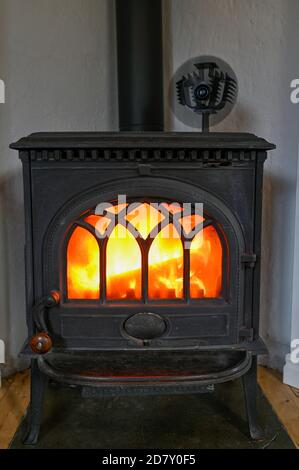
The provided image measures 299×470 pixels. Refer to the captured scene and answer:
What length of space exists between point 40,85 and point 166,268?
0.79 meters

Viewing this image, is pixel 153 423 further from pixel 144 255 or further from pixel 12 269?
pixel 12 269

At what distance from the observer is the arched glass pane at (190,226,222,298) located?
1.21 metres

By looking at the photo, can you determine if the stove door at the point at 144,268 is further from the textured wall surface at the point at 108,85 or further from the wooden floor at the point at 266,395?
the textured wall surface at the point at 108,85

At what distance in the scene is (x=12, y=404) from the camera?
1.38 metres

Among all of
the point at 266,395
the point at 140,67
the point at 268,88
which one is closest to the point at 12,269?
the point at 140,67


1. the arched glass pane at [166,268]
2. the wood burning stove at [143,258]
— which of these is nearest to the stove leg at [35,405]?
the wood burning stove at [143,258]

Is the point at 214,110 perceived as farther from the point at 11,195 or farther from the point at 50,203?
the point at 11,195

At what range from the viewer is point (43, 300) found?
1165mm

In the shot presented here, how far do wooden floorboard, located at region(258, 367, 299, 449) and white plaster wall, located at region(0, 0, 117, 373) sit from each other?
33.8 inches

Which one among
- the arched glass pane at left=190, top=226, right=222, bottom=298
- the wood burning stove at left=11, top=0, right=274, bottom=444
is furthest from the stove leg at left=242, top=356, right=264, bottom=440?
the arched glass pane at left=190, top=226, right=222, bottom=298

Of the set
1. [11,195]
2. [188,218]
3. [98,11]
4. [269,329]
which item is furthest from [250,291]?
[98,11]

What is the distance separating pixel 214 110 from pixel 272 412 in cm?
93

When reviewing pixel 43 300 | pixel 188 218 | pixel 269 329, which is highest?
pixel 188 218

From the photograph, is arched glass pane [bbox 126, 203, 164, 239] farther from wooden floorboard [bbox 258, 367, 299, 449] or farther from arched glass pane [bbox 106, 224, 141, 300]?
wooden floorboard [bbox 258, 367, 299, 449]
